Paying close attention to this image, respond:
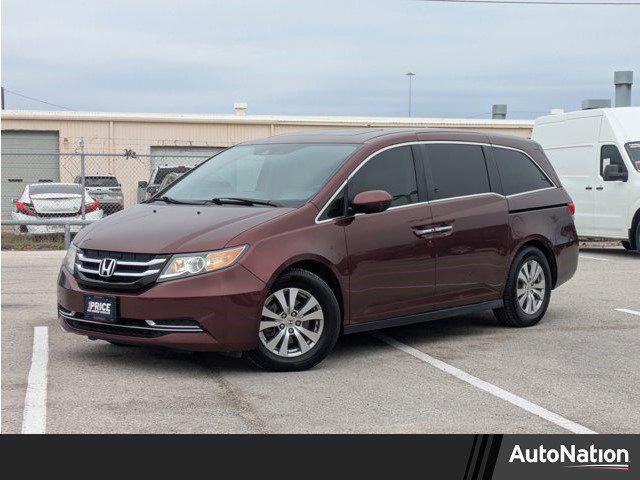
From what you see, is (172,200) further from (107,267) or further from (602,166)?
(602,166)

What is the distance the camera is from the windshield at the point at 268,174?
756 centimetres

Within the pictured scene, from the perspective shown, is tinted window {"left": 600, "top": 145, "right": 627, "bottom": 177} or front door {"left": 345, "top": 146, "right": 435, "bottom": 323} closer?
front door {"left": 345, "top": 146, "right": 435, "bottom": 323}

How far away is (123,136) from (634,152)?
19.8m

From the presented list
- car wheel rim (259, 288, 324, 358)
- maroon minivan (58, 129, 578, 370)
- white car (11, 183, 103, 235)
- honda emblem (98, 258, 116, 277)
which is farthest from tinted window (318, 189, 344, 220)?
white car (11, 183, 103, 235)

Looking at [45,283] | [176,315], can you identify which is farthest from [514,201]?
[45,283]

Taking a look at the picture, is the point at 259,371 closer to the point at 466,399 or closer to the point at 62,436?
the point at 466,399

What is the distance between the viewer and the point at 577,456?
4930 millimetres

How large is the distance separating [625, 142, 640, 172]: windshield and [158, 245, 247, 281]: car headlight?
11925 millimetres

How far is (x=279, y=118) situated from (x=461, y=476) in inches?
1174

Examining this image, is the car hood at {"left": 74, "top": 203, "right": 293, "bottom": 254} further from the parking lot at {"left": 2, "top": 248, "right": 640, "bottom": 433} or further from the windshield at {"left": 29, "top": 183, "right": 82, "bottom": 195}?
the windshield at {"left": 29, "top": 183, "right": 82, "bottom": 195}

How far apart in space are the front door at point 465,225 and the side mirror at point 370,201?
28.1 inches

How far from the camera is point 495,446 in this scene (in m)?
5.04

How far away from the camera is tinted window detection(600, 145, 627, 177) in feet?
56.2

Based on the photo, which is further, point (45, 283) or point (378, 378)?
point (45, 283)
